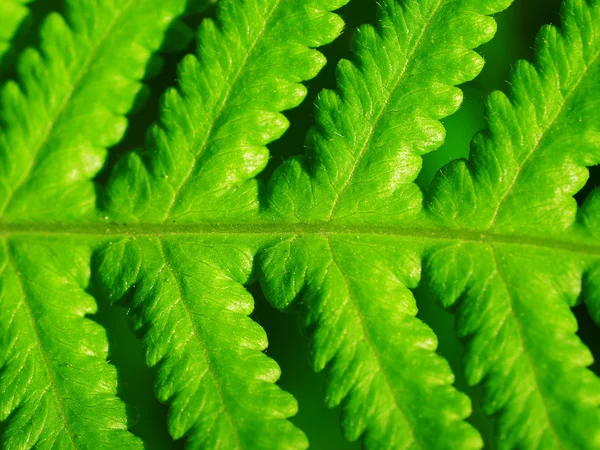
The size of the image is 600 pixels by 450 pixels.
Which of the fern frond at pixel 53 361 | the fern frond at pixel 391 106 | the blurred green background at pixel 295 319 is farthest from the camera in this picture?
the blurred green background at pixel 295 319

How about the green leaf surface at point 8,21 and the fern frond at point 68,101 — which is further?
the green leaf surface at point 8,21

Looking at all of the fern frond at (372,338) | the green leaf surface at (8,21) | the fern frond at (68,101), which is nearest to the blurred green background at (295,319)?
the green leaf surface at (8,21)

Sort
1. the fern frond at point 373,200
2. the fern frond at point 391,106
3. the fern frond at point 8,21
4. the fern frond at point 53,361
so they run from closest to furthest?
the fern frond at point 373,200 → the fern frond at point 391,106 → the fern frond at point 53,361 → the fern frond at point 8,21

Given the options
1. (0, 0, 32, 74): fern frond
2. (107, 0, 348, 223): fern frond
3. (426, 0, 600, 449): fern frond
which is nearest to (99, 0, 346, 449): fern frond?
(107, 0, 348, 223): fern frond

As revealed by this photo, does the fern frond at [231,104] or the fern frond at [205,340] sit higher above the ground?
the fern frond at [231,104]

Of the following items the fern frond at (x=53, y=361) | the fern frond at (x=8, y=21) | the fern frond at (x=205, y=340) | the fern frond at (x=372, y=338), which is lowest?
the fern frond at (x=53, y=361)

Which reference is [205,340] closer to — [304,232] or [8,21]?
[304,232]

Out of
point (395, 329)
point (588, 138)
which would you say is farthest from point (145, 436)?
point (588, 138)

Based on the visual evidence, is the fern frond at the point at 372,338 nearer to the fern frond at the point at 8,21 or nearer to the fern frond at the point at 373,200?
the fern frond at the point at 373,200

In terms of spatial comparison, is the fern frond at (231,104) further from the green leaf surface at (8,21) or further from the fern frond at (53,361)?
the green leaf surface at (8,21)
